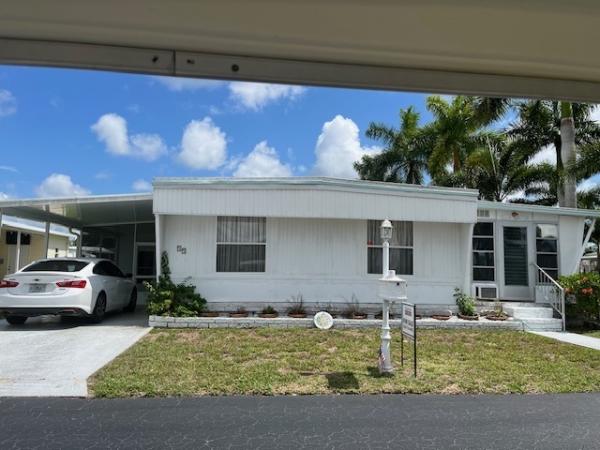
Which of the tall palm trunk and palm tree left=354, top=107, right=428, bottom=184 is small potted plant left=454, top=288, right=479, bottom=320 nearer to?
the tall palm trunk

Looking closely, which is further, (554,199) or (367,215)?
(554,199)

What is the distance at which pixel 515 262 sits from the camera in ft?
43.3

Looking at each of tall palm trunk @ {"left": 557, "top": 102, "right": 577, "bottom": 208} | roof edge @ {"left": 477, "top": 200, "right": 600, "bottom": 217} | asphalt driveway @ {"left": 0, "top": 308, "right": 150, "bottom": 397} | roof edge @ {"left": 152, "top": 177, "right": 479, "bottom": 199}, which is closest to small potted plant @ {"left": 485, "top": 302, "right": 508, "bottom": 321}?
roof edge @ {"left": 477, "top": 200, "right": 600, "bottom": 217}

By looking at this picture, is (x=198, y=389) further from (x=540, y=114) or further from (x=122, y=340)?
(x=540, y=114)

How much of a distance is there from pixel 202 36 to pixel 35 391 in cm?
565

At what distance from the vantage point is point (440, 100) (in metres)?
25.5

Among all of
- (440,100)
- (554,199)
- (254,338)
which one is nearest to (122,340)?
(254,338)

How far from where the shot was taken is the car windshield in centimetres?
999

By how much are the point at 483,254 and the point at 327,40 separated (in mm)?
12669

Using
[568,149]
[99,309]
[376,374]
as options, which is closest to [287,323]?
[376,374]

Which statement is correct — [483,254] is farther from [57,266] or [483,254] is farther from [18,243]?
[18,243]

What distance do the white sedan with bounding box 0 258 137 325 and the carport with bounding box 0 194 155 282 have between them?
204 centimetres

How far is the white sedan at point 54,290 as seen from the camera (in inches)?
371

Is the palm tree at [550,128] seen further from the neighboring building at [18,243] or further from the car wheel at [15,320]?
the neighboring building at [18,243]
